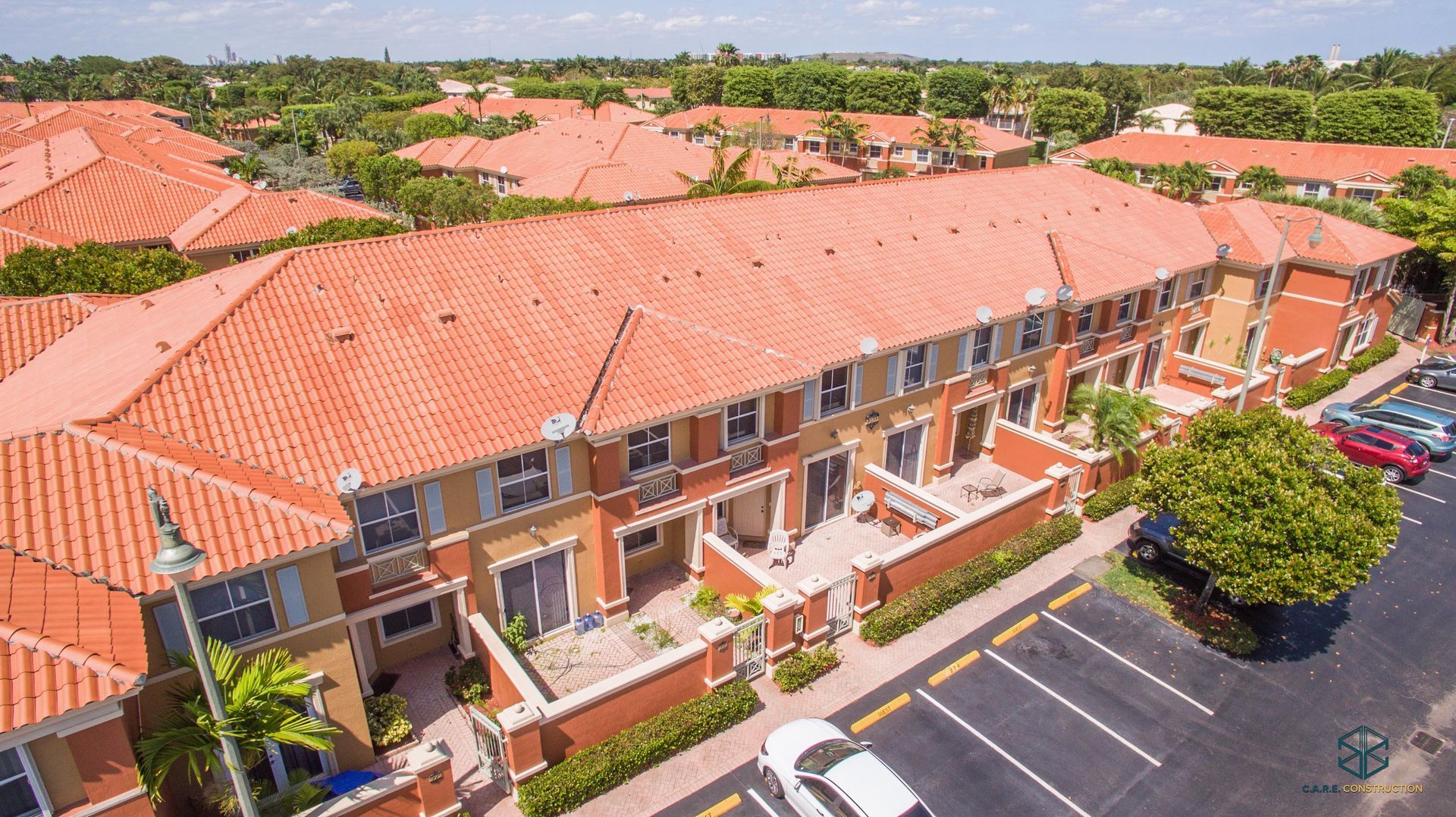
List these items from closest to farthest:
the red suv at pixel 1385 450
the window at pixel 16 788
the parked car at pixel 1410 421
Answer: the window at pixel 16 788
the red suv at pixel 1385 450
the parked car at pixel 1410 421

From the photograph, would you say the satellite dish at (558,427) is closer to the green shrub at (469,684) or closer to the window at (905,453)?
the green shrub at (469,684)

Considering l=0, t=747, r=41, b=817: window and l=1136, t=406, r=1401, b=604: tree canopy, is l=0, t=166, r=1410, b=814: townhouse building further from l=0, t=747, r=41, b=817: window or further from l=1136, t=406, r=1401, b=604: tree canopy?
l=1136, t=406, r=1401, b=604: tree canopy

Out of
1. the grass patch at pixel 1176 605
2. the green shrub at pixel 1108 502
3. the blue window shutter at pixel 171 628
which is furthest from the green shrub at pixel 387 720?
the green shrub at pixel 1108 502

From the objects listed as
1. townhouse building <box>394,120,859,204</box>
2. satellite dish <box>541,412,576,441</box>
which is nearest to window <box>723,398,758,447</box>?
satellite dish <box>541,412,576,441</box>

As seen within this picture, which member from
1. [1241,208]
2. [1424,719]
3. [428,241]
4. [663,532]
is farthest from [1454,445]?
[428,241]

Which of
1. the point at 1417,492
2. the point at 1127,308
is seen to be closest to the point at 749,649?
A: the point at 1127,308

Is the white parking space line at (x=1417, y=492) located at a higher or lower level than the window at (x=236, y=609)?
lower

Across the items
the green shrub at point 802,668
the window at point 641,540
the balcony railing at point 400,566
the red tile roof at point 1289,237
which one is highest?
the red tile roof at point 1289,237
